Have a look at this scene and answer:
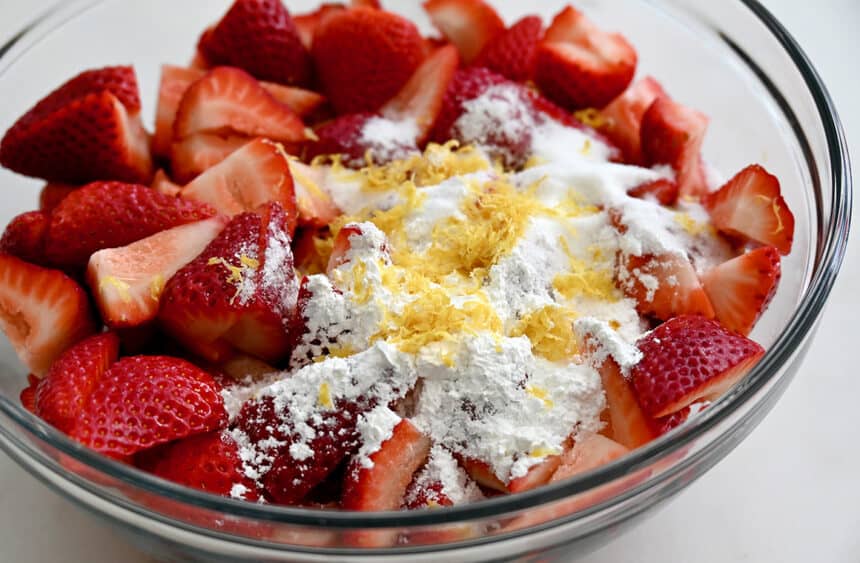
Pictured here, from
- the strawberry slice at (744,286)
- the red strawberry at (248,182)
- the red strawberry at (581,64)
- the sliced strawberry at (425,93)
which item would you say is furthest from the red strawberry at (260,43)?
the strawberry slice at (744,286)

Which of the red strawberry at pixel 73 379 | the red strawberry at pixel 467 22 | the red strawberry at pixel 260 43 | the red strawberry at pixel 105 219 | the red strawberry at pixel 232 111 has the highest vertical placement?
the red strawberry at pixel 467 22

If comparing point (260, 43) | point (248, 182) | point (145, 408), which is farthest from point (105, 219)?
point (260, 43)

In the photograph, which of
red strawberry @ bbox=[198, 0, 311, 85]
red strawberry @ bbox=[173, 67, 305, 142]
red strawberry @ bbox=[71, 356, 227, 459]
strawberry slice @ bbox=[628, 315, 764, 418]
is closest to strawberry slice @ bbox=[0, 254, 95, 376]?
red strawberry @ bbox=[71, 356, 227, 459]

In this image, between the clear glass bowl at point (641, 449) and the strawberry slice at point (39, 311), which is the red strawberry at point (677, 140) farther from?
the strawberry slice at point (39, 311)

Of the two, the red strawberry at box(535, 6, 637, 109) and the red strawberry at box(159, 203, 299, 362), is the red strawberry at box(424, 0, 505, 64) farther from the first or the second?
the red strawberry at box(159, 203, 299, 362)

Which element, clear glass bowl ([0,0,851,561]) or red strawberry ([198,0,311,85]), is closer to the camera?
clear glass bowl ([0,0,851,561])

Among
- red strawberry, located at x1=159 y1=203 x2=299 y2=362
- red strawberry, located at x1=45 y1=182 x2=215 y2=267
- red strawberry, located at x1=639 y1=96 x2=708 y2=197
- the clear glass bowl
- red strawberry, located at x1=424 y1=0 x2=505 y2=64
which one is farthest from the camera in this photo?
red strawberry, located at x1=424 y1=0 x2=505 y2=64

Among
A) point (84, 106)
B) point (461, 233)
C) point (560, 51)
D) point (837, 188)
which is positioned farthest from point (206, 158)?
point (837, 188)
